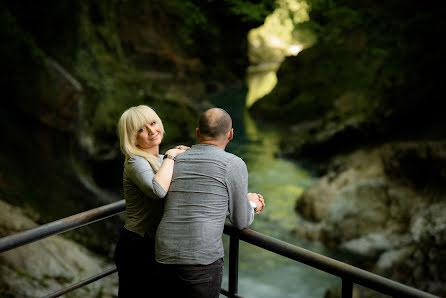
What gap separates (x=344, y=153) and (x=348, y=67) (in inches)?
205

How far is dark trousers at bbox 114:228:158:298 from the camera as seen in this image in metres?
2.15

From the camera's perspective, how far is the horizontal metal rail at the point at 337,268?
1594mm

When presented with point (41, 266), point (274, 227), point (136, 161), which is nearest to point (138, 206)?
point (136, 161)

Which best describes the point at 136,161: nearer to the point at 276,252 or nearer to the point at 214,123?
the point at 214,123

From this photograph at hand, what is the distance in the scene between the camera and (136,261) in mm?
2166

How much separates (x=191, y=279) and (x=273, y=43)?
131 feet

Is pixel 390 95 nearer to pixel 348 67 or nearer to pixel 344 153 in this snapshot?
pixel 344 153

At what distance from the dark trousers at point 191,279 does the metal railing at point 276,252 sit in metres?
0.24

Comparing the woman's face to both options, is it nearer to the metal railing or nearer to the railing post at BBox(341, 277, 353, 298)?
the metal railing

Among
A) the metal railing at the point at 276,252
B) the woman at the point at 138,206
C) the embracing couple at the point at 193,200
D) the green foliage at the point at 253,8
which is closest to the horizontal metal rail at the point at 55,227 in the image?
the metal railing at the point at 276,252

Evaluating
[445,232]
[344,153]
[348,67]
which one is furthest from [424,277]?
[348,67]

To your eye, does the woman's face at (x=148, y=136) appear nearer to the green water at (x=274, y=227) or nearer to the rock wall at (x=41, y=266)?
the rock wall at (x=41, y=266)

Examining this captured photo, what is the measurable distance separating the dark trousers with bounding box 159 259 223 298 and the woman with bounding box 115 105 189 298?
20 centimetres

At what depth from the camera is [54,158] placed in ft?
24.1
